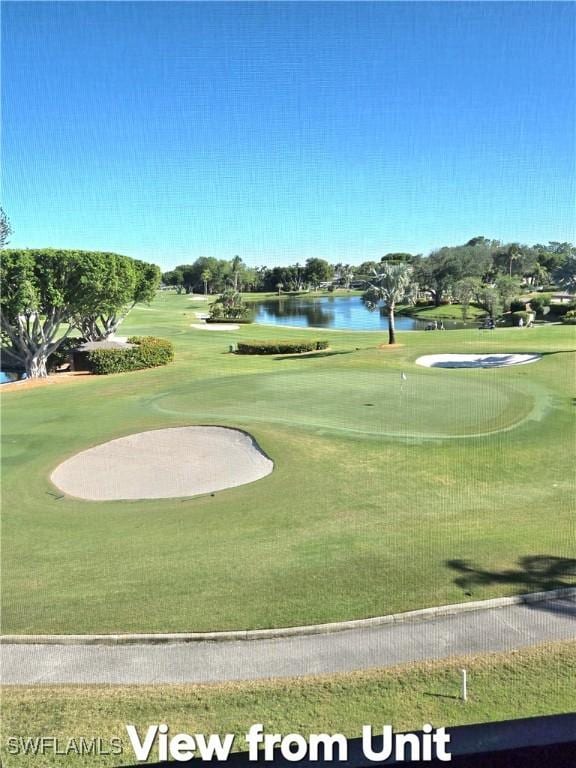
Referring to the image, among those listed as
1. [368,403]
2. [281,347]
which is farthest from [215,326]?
[368,403]

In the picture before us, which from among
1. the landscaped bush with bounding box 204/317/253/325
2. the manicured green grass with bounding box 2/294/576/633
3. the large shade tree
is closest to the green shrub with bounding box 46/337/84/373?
the large shade tree

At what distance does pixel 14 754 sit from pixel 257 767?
281 centimetres

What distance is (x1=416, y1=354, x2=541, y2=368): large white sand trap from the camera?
25.5m

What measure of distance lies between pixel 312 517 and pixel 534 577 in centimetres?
345

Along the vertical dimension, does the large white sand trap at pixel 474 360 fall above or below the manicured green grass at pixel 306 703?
above

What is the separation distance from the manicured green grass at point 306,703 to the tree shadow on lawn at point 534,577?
111 cm

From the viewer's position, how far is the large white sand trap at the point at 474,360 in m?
25.5

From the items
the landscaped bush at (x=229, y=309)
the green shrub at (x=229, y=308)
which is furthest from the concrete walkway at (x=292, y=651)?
the green shrub at (x=229, y=308)

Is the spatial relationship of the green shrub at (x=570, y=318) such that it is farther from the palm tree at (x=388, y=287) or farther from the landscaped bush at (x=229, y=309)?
the landscaped bush at (x=229, y=309)

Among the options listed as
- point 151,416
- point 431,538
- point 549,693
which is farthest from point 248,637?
point 151,416

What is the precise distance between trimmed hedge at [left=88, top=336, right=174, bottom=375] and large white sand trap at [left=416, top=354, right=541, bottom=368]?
14401 mm

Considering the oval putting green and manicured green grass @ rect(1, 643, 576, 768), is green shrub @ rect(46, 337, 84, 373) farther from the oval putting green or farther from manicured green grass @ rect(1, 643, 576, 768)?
manicured green grass @ rect(1, 643, 576, 768)

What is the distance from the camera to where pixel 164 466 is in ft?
40.8

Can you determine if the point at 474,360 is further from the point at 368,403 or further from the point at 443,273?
the point at 443,273
